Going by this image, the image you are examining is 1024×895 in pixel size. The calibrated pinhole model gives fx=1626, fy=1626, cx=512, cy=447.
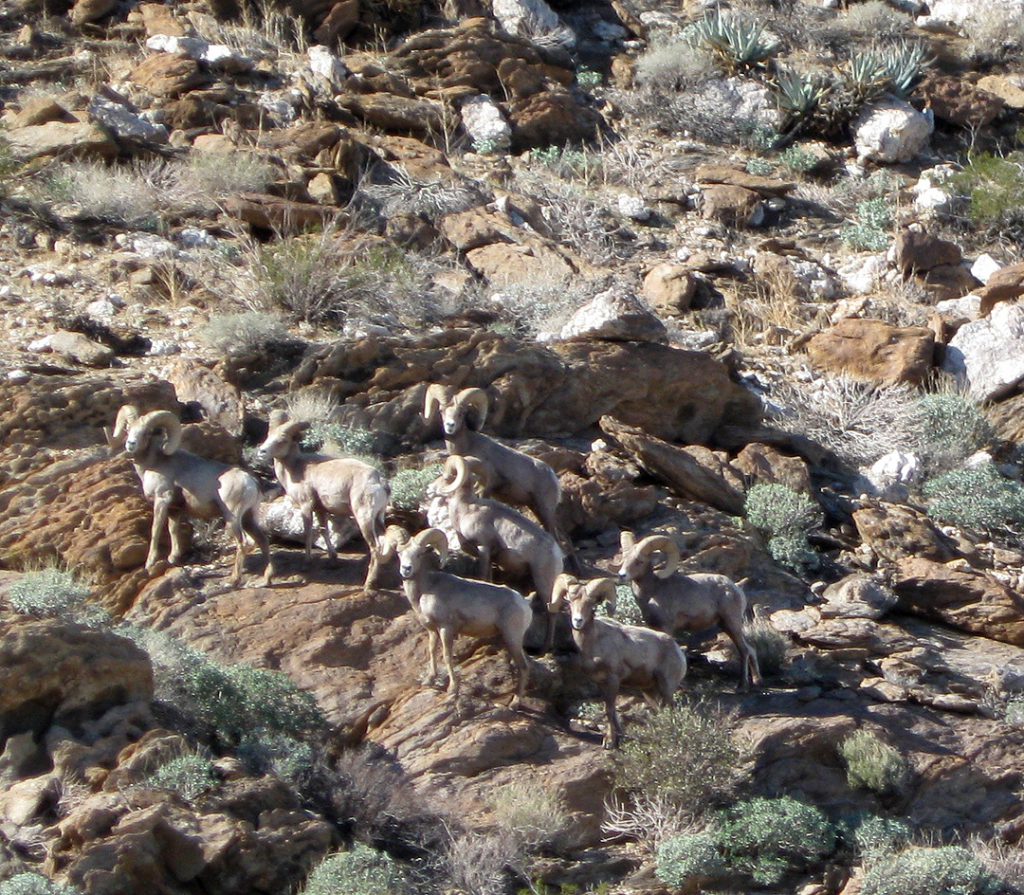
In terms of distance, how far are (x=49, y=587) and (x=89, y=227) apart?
702 cm

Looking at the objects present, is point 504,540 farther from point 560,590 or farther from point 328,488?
point 328,488

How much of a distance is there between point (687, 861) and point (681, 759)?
55 cm

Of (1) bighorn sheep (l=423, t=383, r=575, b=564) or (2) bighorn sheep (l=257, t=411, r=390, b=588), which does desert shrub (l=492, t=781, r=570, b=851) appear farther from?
(1) bighorn sheep (l=423, t=383, r=575, b=564)

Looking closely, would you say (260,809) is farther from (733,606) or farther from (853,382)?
(853,382)

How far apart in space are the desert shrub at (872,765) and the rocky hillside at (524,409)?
26 mm

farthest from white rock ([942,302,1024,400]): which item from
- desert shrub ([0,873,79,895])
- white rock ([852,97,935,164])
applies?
desert shrub ([0,873,79,895])

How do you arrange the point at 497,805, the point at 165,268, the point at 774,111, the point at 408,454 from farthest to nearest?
the point at 774,111 → the point at 165,268 → the point at 408,454 → the point at 497,805

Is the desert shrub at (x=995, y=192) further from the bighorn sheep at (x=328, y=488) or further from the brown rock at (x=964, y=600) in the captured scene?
the bighorn sheep at (x=328, y=488)

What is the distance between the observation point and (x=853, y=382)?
15438mm

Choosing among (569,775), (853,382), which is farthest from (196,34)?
(569,775)

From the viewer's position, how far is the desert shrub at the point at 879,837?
9117 mm

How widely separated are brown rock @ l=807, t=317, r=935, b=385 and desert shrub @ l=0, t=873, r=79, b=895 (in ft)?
33.9

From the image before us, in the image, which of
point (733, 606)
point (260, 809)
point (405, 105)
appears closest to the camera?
point (260, 809)

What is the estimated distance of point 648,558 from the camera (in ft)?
32.8
